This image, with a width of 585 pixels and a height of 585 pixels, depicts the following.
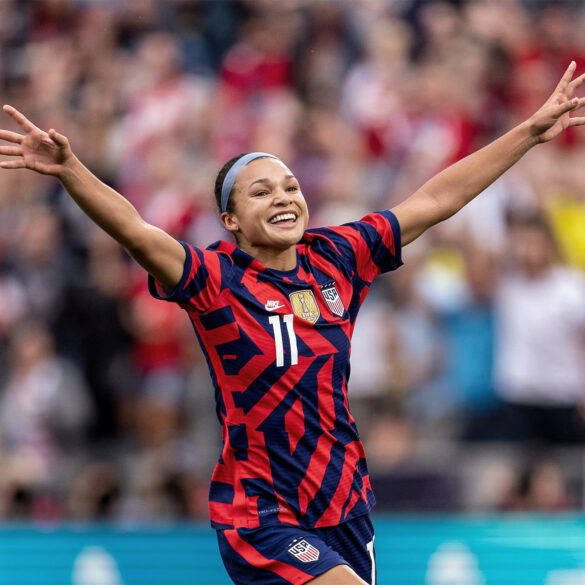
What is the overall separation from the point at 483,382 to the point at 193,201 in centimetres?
298

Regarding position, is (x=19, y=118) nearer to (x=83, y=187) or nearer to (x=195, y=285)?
(x=83, y=187)

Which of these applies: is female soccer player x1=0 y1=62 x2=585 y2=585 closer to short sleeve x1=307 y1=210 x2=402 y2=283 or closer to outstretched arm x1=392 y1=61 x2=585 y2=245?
short sleeve x1=307 y1=210 x2=402 y2=283

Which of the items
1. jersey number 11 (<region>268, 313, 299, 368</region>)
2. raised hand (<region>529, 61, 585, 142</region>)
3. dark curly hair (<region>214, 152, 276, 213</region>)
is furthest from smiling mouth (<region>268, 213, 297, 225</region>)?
raised hand (<region>529, 61, 585, 142</region>)

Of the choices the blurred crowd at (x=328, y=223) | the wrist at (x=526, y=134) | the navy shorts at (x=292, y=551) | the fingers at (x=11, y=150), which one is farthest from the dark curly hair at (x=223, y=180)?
the blurred crowd at (x=328, y=223)

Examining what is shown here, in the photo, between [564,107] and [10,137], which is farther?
[564,107]

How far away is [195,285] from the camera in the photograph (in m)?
4.80

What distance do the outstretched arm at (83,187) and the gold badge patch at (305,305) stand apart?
593mm

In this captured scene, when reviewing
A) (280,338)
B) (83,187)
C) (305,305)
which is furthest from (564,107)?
(83,187)

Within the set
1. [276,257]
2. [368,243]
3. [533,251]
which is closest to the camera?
[276,257]

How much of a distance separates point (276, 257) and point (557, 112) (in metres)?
1.43

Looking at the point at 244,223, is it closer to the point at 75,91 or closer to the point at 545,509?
the point at 545,509

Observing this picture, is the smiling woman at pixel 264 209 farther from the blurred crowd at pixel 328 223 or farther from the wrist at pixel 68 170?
the blurred crowd at pixel 328 223

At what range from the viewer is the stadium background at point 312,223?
805 cm

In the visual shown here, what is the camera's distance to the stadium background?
26.4 ft
